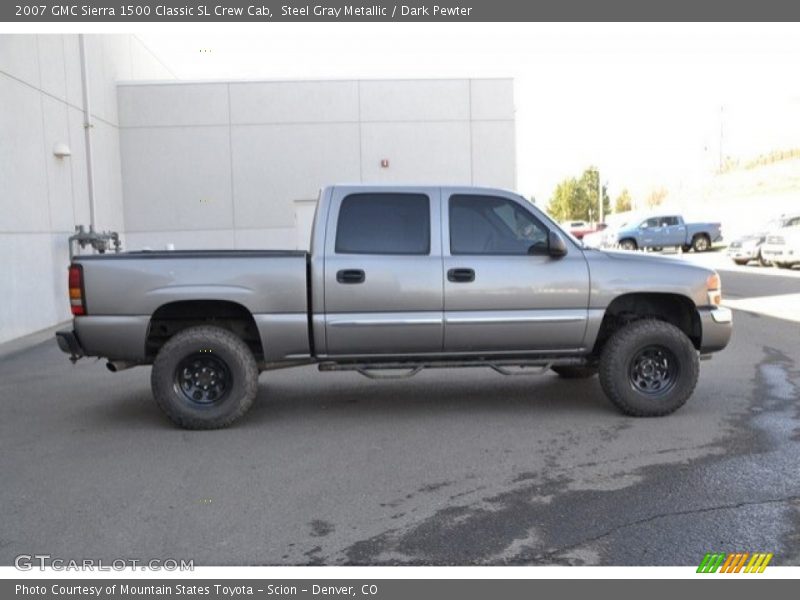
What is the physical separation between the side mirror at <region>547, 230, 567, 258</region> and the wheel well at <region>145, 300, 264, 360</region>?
2667 millimetres

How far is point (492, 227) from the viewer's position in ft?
23.1

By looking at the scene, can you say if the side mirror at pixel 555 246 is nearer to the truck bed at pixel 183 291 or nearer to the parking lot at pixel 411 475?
the parking lot at pixel 411 475

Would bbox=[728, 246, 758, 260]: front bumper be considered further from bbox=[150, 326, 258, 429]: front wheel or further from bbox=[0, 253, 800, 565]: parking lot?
bbox=[150, 326, 258, 429]: front wheel

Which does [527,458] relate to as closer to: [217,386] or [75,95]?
[217,386]

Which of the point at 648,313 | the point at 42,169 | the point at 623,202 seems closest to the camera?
the point at 648,313

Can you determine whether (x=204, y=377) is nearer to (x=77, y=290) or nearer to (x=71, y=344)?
(x=71, y=344)

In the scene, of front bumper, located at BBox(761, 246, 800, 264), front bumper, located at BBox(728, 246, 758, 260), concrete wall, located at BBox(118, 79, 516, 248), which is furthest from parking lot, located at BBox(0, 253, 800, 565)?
front bumper, located at BBox(728, 246, 758, 260)

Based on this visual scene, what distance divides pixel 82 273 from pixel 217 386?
4.87ft

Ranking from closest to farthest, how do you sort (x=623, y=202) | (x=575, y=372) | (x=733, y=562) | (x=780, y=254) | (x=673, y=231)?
(x=733, y=562) < (x=575, y=372) < (x=780, y=254) < (x=673, y=231) < (x=623, y=202)

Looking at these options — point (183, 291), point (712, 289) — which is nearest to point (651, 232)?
point (712, 289)

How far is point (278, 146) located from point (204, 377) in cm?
1317

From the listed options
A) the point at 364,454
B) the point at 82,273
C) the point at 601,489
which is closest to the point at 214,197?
the point at 82,273

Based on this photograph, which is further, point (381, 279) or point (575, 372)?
point (575, 372)

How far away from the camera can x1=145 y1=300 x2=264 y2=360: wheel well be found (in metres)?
6.86
